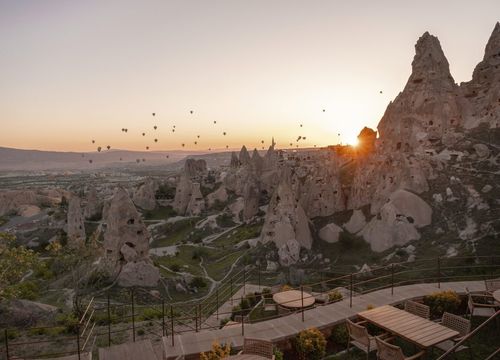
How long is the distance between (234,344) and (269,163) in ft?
315

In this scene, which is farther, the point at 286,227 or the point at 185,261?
the point at 185,261

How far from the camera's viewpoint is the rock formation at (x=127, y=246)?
40.7 metres

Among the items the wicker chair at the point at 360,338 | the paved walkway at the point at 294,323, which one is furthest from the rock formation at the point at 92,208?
the wicker chair at the point at 360,338

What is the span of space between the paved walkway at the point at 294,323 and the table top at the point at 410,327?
1.66m

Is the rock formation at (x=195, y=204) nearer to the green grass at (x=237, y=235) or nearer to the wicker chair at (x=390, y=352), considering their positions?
the green grass at (x=237, y=235)

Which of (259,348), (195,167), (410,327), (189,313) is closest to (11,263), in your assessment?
(189,313)

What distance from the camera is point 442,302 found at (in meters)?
16.7

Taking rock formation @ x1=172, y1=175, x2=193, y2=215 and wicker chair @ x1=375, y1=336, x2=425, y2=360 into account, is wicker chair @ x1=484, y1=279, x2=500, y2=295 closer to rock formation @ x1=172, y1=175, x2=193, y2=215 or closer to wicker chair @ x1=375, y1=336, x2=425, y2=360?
wicker chair @ x1=375, y1=336, x2=425, y2=360

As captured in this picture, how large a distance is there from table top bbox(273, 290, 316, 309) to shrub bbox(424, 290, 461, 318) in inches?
204

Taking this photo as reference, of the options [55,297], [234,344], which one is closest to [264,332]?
[234,344]

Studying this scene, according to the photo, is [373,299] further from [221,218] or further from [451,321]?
[221,218]

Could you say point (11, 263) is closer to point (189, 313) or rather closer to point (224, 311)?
point (189, 313)

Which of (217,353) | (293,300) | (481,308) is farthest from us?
(293,300)

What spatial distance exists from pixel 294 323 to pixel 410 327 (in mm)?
4325
